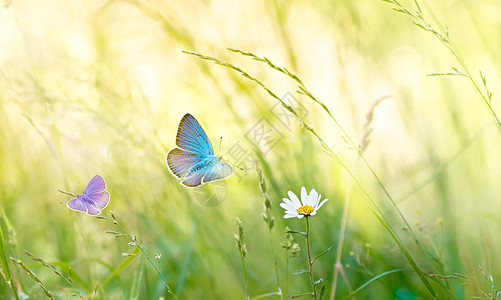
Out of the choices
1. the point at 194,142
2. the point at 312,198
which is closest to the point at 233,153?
the point at 194,142

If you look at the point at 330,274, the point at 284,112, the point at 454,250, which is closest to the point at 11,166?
the point at 284,112

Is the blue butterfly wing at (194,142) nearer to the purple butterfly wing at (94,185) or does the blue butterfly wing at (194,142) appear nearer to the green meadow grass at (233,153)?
the purple butterfly wing at (94,185)

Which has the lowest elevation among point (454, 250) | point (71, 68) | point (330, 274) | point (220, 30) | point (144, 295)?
point (144, 295)

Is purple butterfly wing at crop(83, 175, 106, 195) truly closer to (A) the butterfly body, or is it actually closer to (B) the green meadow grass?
(A) the butterfly body

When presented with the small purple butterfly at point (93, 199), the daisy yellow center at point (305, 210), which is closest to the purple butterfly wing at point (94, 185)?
the small purple butterfly at point (93, 199)

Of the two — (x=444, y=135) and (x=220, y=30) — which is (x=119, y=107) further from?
(x=444, y=135)

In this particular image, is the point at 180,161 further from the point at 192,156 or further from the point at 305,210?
the point at 305,210

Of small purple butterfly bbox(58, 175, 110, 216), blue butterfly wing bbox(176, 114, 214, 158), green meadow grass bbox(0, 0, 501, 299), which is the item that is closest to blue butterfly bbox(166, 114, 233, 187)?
blue butterfly wing bbox(176, 114, 214, 158)
